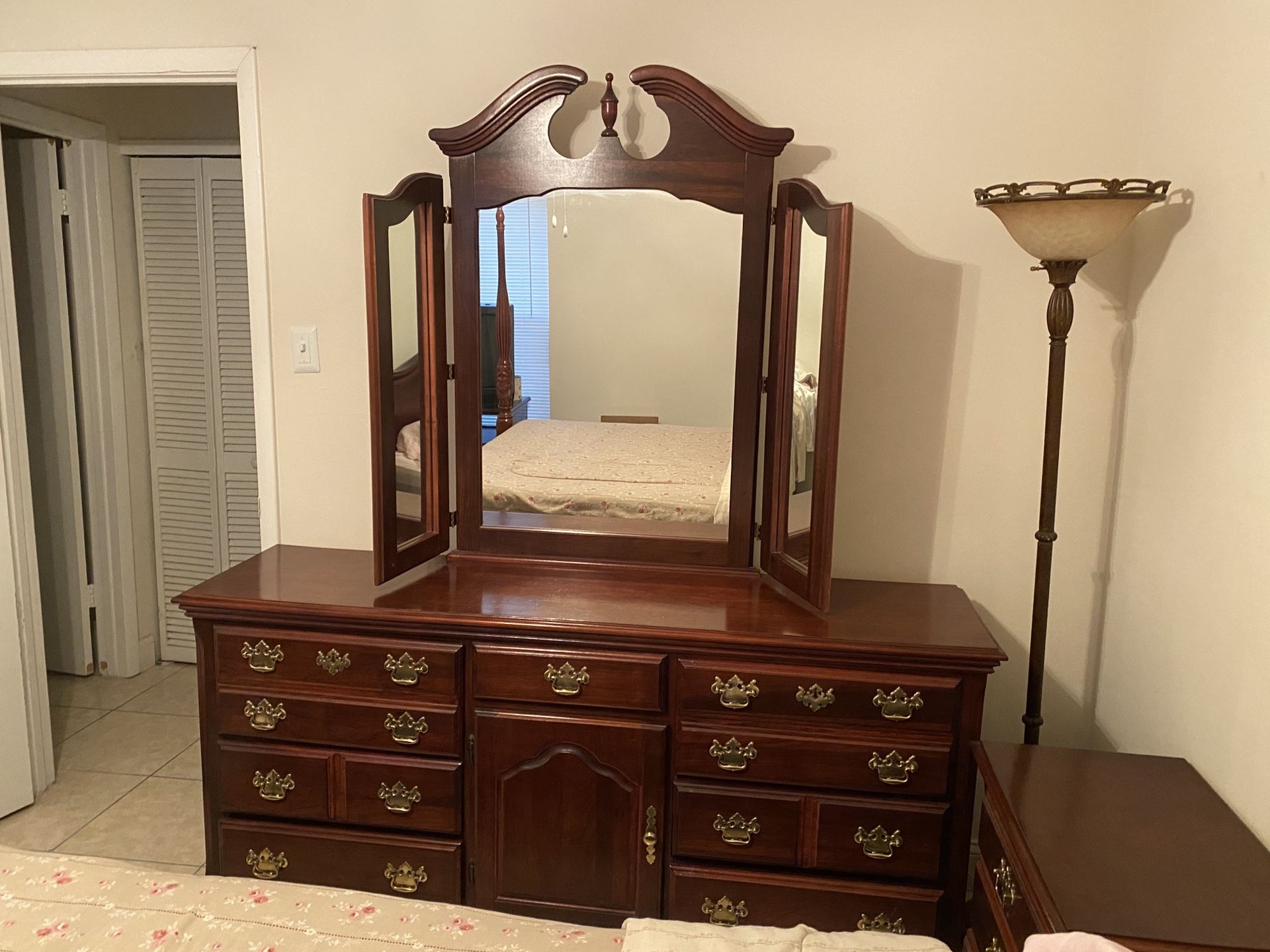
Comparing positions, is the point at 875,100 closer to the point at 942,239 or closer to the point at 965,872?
the point at 942,239

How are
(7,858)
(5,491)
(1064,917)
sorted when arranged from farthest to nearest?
(5,491) → (7,858) → (1064,917)

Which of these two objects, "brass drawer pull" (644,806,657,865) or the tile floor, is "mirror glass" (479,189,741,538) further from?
the tile floor

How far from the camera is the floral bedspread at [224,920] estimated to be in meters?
1.29

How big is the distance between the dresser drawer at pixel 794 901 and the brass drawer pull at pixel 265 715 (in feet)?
2.91

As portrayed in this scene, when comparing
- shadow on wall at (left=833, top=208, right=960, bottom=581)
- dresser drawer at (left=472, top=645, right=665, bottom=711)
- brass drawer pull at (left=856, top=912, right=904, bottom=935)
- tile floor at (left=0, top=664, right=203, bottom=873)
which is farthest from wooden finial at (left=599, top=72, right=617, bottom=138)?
tile floor at (left=0, top=664, right=203, bottom=873)

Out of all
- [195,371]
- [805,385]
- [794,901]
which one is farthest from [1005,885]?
[195,371]

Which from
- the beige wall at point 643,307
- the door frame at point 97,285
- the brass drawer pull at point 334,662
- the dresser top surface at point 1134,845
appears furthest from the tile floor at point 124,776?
the dresser top surface at point 1134,845

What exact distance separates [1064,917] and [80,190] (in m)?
3.50

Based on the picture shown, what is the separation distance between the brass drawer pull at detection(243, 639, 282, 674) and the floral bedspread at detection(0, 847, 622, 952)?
702 mm

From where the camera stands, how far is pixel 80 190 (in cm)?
337

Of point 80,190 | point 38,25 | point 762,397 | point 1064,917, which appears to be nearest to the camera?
point 1064,917

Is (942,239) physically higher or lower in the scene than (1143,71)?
lower

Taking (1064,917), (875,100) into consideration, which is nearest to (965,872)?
(1064,917)

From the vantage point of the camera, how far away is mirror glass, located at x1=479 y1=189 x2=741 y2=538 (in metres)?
2.21
